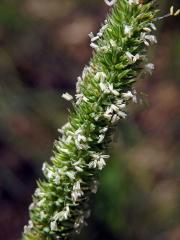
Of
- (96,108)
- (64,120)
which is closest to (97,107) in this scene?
(96,108)

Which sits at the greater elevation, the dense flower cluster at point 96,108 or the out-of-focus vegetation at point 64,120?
the out-of-focus vegetation at point 64,120

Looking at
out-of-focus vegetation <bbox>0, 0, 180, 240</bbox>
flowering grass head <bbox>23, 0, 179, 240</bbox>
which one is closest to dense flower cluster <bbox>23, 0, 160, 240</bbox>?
flowering grass head <bbox>23, 0, 179, 240</bbox>

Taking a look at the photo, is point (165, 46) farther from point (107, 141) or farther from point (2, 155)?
point (107, 141)

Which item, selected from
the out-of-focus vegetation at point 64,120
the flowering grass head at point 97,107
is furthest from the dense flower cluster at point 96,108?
the out-of-focus vegetation at point 64,120

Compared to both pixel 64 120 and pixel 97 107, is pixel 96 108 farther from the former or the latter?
pixel 64 120

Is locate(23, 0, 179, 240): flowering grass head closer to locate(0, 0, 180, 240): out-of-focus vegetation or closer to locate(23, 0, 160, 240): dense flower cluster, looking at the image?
locate(23, 0, 160, 240): dense flower cluster

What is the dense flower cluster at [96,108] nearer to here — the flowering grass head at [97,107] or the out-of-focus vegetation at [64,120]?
the flowering grass head at [97,107]
